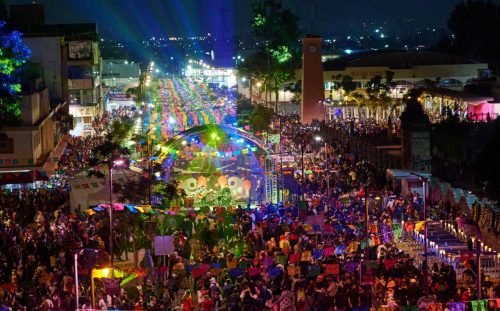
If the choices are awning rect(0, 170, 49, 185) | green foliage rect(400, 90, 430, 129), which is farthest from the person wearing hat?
green foliage rect(400, 90, 430, 129)

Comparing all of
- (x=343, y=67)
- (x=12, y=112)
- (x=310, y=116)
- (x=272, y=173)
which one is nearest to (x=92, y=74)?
(x=310, y=116)

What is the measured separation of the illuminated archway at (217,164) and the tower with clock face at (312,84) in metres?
32.0

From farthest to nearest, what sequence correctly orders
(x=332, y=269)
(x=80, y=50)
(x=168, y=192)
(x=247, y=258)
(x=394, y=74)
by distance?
(x=394, y=74) → (x=80, y=50) → (x=168, y=192) → (x=247, y=258) → (x=332, y=269)

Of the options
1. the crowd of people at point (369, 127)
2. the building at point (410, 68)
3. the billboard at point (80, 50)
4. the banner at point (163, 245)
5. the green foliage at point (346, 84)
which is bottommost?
the banner at point (163, 245)

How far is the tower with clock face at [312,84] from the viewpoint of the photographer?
6931 cm

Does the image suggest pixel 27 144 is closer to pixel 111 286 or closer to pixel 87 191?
pixel 87 191

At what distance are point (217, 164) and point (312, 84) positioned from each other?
34.3 m

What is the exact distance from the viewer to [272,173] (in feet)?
112

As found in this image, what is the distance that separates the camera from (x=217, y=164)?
3581 centimetres

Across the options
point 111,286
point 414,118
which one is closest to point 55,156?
point 414,118

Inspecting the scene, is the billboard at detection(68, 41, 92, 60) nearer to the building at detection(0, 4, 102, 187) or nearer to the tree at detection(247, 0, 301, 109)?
the building at detection(0, 4, 102, 187)

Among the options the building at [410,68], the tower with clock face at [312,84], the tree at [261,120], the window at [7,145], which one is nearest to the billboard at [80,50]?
the tree at [261,120]

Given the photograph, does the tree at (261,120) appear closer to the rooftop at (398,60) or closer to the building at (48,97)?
the building at (48,97)

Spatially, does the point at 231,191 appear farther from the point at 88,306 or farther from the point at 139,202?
the point at 88,306
